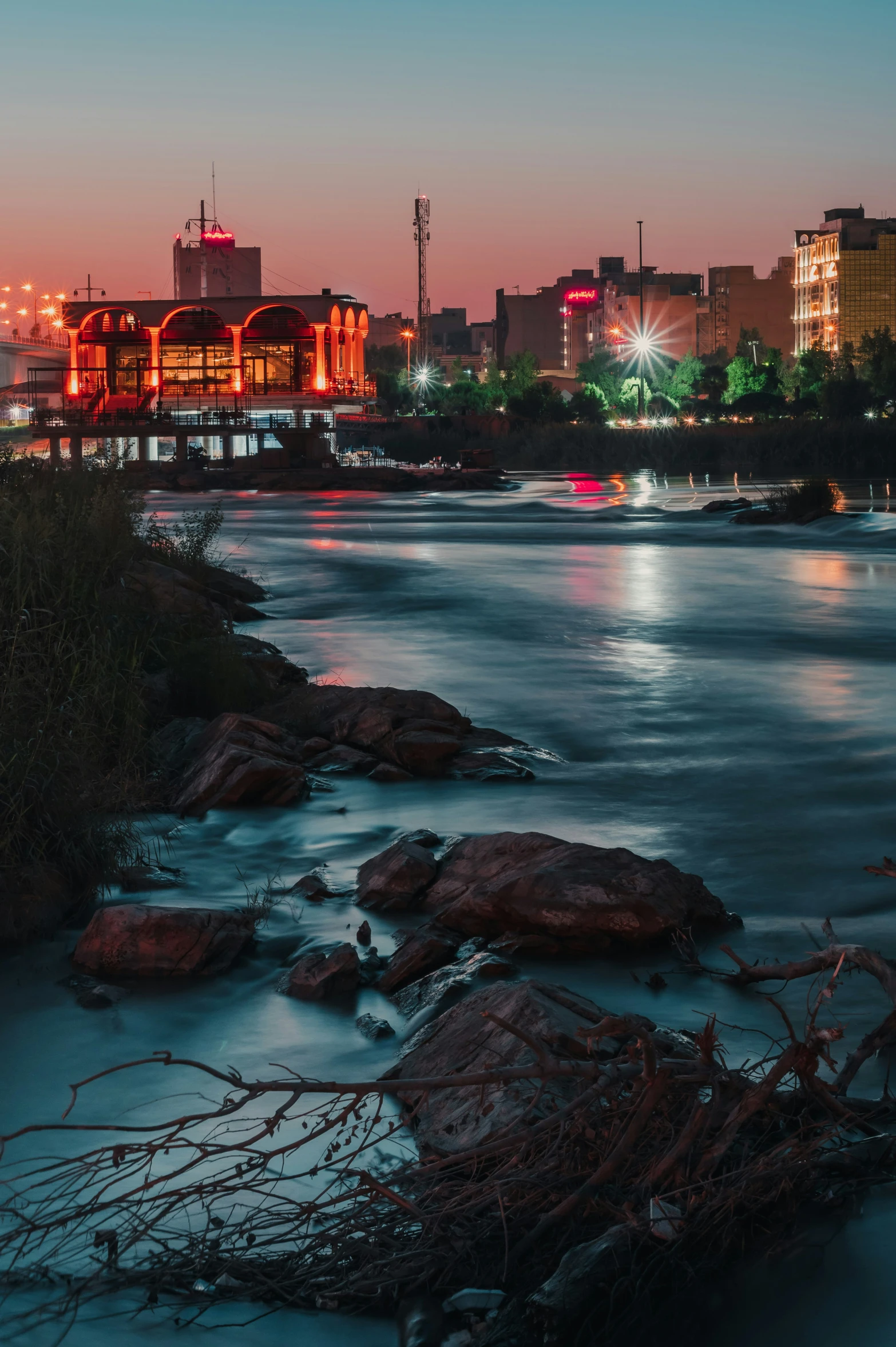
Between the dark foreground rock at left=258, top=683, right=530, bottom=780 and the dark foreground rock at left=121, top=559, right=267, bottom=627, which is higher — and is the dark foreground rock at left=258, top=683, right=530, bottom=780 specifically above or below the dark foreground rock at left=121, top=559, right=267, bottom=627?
below

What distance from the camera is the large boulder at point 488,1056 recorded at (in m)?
4.07

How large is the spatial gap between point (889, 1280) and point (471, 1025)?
1485 mm

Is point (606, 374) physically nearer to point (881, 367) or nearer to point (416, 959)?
point (881, 367)

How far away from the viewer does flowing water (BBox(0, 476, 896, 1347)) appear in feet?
17.1

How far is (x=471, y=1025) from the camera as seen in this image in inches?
184

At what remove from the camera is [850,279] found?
543ft

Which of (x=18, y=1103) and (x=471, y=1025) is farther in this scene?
(x=18, y=1103)

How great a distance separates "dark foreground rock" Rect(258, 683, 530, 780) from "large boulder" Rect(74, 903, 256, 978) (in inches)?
135

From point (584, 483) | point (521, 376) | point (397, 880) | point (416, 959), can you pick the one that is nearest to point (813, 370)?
point (521, 376)

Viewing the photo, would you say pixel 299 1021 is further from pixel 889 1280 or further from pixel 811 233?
pixel 811 233

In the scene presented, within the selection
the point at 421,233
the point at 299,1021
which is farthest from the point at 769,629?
the point at 421,233

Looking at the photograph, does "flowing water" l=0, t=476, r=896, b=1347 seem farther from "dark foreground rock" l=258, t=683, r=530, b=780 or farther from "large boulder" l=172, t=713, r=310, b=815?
"dark foreground rock" l=258, t=683, r=530, b=780

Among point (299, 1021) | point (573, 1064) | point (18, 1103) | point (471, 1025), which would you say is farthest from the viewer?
point (299, 1021)

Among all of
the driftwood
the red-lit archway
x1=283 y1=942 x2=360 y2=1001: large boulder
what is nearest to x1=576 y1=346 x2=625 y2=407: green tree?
the red-lit archway
